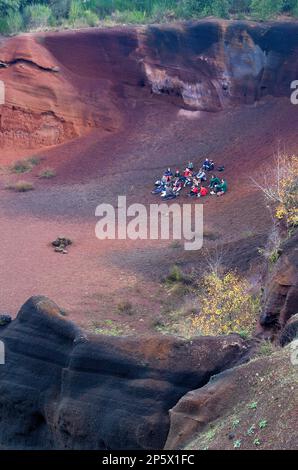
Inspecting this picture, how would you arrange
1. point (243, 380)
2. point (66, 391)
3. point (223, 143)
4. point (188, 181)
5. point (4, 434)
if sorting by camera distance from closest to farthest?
point (243, 380), point (66, 391), point (4, 434), point (188, 181), point (223, 143)

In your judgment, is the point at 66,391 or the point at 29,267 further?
the point at 29,267

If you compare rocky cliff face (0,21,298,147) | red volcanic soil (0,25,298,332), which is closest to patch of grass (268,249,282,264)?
red volcanic soil (0,25,298,332)

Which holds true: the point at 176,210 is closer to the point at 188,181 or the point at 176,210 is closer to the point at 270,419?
the point at 188,181

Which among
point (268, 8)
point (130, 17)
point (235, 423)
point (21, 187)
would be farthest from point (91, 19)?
point (235, 423)

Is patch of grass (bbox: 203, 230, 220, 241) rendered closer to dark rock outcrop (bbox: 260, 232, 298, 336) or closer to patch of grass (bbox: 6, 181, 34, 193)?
patch of grass (bbox: 6, 181, 34, 193)

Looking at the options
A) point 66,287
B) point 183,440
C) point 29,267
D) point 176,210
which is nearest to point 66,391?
point 183,440

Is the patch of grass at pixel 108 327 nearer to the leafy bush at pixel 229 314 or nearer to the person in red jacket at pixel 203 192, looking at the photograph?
the leafy bush at pixel 229 314
